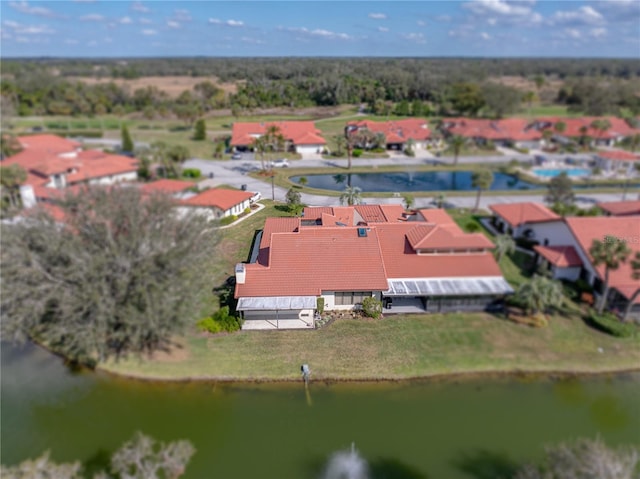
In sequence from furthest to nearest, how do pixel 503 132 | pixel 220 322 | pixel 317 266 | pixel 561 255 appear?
pixel 503 132, pixel 561 255, pixel 220 322, pixel 317 266

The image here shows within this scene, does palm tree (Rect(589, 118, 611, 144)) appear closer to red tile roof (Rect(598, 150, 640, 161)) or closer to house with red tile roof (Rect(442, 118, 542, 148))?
house with red tile roof (Rect(442, 118, 542, 148))

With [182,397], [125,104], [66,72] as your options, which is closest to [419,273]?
[182,397]

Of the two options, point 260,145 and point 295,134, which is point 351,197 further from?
point 260,145

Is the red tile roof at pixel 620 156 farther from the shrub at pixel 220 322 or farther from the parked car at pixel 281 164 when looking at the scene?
the shrub at pixel 220 322

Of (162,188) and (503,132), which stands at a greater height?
(162,188)

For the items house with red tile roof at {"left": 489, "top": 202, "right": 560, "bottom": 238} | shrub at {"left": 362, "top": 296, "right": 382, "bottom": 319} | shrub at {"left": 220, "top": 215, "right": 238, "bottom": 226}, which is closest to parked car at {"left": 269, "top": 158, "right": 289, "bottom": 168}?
shrub at {"left": 220, "top": 215, "right": 238, "bottom": 226}

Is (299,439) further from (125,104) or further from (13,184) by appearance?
(125,104)

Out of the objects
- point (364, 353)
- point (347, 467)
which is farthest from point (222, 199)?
point (347, 467)
